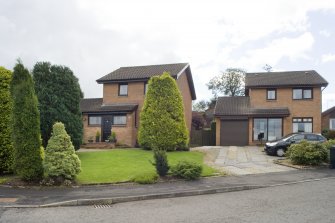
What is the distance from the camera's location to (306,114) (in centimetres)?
3039

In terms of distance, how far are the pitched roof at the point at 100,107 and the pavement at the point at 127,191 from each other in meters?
16.4

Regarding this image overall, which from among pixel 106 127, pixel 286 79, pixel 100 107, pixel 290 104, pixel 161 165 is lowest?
pixel 161 165

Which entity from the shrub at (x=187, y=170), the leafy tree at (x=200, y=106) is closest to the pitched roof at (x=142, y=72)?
the shrub at (x=187, y=170)

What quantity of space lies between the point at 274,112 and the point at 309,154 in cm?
1347

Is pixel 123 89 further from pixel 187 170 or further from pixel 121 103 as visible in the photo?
pixel 187 170

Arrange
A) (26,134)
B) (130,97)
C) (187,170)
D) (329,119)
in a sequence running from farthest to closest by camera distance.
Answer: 1. (329,119)
2. (130,97)
3. (187,170)
4. (26,134)

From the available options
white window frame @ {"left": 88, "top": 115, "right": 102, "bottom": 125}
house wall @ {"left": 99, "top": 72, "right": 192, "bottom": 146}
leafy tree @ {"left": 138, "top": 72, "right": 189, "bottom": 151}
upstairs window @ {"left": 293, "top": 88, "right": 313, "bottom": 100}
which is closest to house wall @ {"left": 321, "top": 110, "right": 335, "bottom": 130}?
upstairs window @ {"left": 293, "top": 88, "right": 313, "bottom": 100}

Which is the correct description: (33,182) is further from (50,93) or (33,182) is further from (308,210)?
(308,210)

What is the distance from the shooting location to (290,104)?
30.9 metres

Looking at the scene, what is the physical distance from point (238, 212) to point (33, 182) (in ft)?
24.3

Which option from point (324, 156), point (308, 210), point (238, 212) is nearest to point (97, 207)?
point (238, 212)

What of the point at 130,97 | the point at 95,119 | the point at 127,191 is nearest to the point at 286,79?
the point at 130,97

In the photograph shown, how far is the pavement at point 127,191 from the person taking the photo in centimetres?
983

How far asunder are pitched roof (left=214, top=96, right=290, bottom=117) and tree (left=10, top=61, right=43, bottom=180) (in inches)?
812
